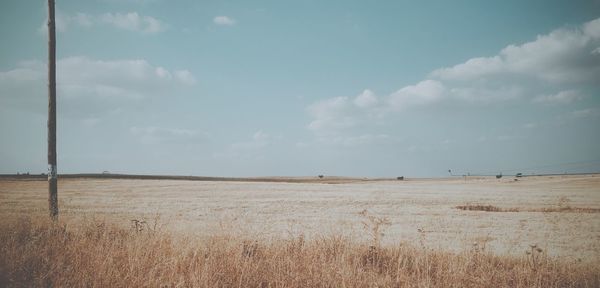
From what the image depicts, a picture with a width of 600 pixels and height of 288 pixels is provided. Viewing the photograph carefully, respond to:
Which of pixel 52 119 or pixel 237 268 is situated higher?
pixel 52 119

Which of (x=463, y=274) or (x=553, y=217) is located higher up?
(x=463, y=274)

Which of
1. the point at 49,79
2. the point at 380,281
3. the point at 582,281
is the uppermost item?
the point at 49,79

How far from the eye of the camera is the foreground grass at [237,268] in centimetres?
536

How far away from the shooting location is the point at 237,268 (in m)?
5.71

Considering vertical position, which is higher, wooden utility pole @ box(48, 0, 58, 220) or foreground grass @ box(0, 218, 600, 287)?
wooden utility pole @ box(48, 0, 58, 220)

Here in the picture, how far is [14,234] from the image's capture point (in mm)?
8133

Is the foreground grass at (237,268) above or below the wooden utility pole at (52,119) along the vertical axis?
below

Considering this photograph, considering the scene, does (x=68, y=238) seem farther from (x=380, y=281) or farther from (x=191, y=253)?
(x=380, y=281)

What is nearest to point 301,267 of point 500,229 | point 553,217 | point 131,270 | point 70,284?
point 131,270

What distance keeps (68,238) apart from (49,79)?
5615mm

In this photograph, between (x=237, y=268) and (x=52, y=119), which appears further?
(x=52, y=119)

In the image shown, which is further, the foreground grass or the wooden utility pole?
the wooden utility pole

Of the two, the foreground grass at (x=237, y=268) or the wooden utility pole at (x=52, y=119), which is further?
the wooden utility pole at (x=52, y=119)

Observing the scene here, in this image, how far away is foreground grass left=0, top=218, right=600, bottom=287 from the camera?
5359 millimetres
